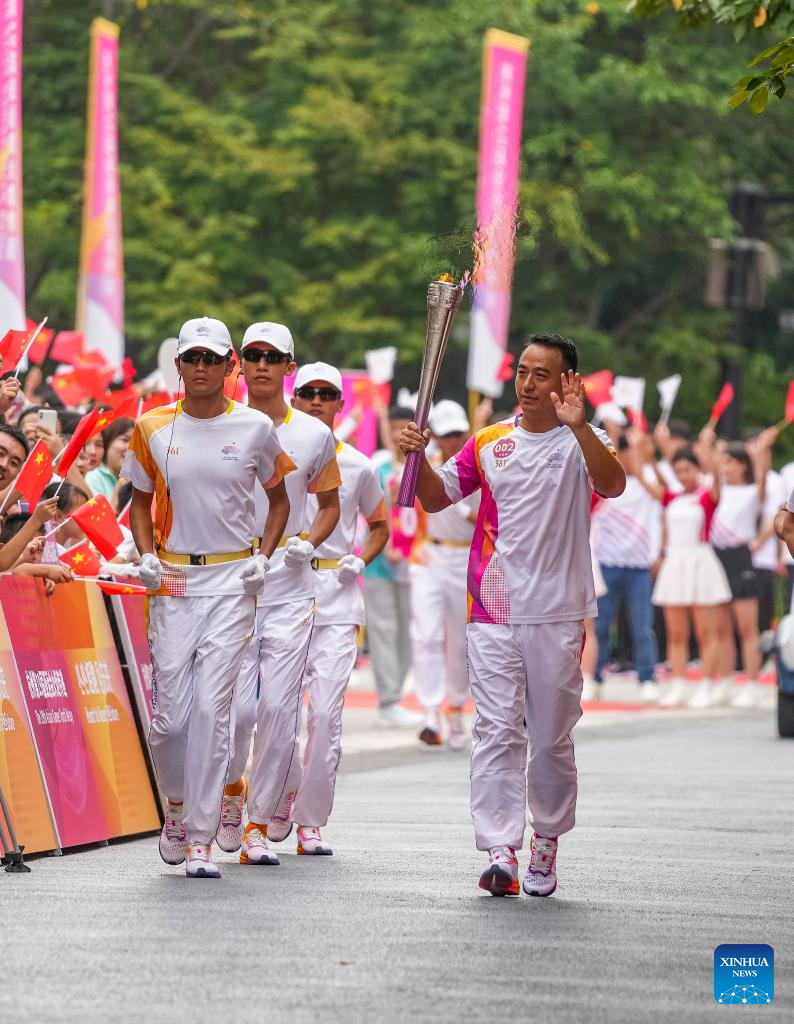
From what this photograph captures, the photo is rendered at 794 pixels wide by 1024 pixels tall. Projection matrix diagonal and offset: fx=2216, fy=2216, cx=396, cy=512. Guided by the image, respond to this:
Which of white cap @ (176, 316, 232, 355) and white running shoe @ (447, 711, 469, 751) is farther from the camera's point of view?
white running shoe @ (447, 711, 469, 751)

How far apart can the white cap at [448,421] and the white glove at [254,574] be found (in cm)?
630

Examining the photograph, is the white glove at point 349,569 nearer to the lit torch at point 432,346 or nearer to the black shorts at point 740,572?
the lit torch at point 432,346

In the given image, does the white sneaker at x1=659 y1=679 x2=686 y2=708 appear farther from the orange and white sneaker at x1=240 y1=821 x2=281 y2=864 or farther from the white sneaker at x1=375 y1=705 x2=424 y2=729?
the orange and white sneaker at x1=240 y1=821 x2=281 y2=864

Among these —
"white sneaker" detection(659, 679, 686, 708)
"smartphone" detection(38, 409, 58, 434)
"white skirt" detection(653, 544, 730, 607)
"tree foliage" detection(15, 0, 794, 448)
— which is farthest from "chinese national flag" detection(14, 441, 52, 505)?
"tree foliage" detection(15, 0, 794, 448)

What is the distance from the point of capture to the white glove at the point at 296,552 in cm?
878

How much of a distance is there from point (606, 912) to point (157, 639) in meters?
2.01

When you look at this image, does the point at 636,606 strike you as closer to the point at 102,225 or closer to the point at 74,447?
the point at 102,225

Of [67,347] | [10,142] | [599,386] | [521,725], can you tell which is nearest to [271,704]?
[521,725]

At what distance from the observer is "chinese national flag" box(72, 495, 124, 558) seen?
9.19 metres

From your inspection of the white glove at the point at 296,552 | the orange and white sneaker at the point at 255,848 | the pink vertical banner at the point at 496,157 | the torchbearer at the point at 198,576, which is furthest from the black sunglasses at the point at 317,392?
the pink vertical banner at the point at 496,157

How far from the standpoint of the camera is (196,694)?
326 inches

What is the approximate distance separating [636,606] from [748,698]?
120 centimetres

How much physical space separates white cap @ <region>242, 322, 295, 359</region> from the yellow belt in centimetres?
114

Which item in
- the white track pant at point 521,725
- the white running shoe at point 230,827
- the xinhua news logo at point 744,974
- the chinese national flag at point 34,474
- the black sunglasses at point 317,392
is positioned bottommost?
the white running shoe at point 230,827
